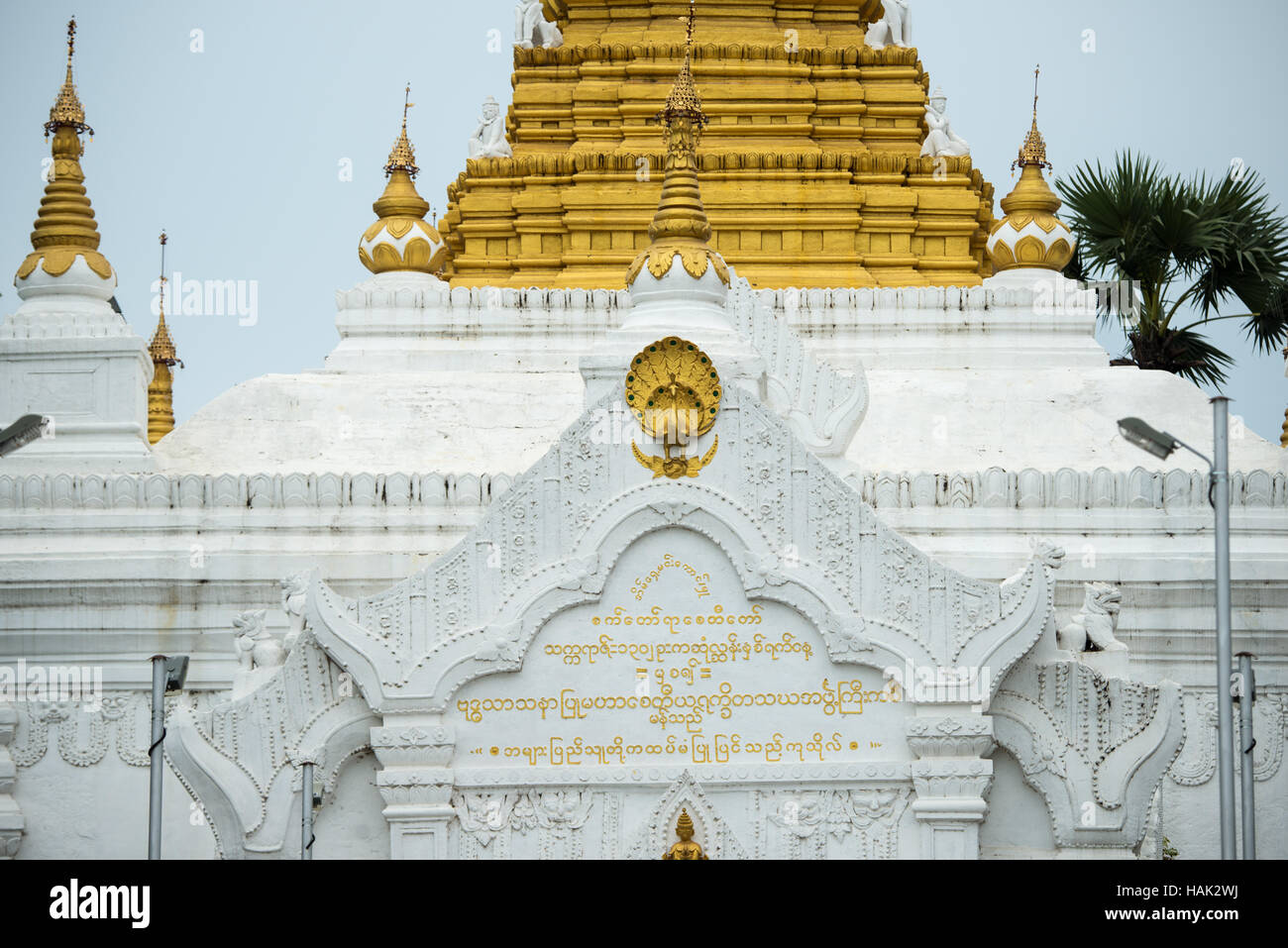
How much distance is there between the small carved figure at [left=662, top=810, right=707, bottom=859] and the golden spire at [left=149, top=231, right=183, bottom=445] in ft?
68.3

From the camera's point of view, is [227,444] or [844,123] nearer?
[227,444]

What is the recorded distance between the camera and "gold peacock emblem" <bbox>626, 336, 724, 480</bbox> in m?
18.9

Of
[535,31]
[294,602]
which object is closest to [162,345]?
[535,31]

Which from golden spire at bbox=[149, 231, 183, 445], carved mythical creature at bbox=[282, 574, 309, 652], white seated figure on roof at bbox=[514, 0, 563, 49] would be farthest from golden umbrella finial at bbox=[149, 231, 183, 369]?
carved mythical creature at bbox=[282, 574, 309, 652]

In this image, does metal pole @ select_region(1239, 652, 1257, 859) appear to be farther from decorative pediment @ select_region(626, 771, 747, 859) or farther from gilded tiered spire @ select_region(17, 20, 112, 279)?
gilded tiered spire @ select_region(17, 20, 112, 279)

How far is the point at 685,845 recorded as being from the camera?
18.8 m

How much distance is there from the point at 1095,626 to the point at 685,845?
3.54m

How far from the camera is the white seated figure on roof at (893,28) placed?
3075cm

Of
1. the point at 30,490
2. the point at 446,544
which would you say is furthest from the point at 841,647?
the point at 30,490
